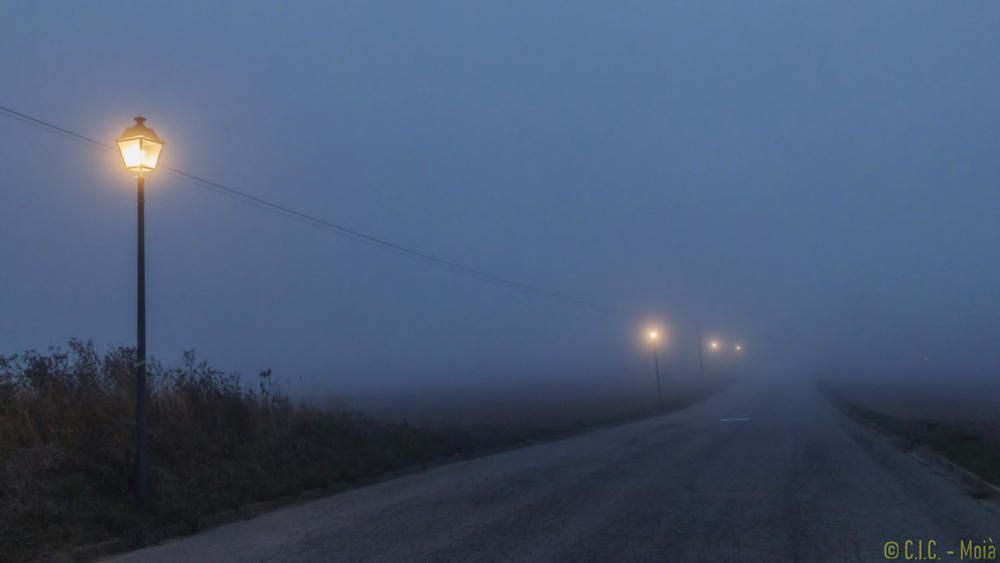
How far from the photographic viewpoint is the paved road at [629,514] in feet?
33.8

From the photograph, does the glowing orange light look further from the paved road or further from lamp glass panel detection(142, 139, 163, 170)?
the paved road

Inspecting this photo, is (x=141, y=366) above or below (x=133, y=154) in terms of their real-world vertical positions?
below

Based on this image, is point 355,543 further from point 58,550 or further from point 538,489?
point 538,489

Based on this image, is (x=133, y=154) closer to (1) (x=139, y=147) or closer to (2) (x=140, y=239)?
(1) (x=139, y=147)

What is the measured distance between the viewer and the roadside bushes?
11867 mm

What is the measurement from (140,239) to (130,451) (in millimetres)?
3514

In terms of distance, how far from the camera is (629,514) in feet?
41.1

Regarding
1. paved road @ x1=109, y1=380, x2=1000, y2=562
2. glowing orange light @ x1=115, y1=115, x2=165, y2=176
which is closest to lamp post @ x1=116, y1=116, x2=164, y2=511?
glowing orange light @ x1=115, y1=115, x2=165, y2=176

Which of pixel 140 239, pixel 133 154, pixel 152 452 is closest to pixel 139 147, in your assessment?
pixel 133 154

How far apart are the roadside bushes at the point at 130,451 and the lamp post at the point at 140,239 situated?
754 millimetres

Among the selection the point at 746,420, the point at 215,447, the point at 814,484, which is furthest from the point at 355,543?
the point at 746,420

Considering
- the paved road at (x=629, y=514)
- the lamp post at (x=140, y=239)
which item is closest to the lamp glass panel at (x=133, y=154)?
the lamp post at (x=140, y=239)

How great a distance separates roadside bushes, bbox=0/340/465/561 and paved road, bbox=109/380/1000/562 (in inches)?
40.9

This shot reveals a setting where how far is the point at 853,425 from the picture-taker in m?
33.4
